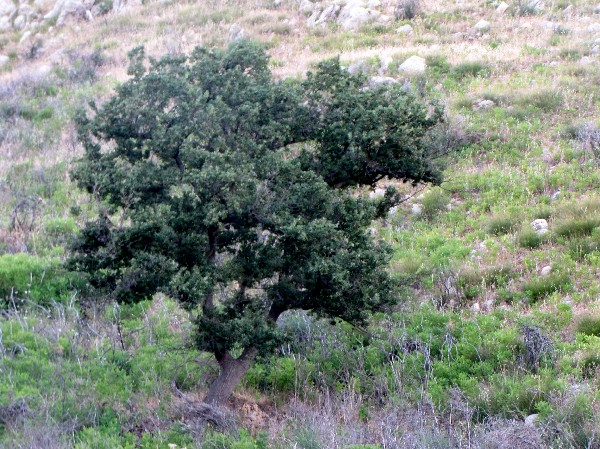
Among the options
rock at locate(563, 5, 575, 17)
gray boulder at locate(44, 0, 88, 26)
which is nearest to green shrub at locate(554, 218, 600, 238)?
rock at locate(563, 5, 575, 17)

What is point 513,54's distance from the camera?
15.7m

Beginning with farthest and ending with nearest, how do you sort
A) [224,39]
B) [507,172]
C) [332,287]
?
[224,39]
[507,172]
[332,287]

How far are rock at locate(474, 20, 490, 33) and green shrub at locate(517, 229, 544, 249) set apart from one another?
946cm

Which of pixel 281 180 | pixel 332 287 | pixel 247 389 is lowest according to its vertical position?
pixel 247 389

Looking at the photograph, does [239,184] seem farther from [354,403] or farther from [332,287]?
[354,403]

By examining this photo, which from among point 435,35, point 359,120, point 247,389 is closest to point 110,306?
point 247,389

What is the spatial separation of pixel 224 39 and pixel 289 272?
15781 millimetres

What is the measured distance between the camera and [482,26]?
18.1m

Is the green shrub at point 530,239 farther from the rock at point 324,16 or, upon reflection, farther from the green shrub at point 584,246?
the rock at point 324,16

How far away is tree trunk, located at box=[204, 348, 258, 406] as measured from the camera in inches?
286

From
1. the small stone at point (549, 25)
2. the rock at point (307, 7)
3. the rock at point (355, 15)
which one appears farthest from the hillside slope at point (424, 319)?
the rock at point (307, 7)

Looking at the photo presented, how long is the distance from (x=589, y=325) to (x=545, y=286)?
1.01 m

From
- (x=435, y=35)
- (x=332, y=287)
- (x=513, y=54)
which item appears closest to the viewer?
(x=332, y=287)

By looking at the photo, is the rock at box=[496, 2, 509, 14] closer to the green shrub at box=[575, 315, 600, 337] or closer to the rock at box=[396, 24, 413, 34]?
the rock at box=[396, 24, 413, 34]
